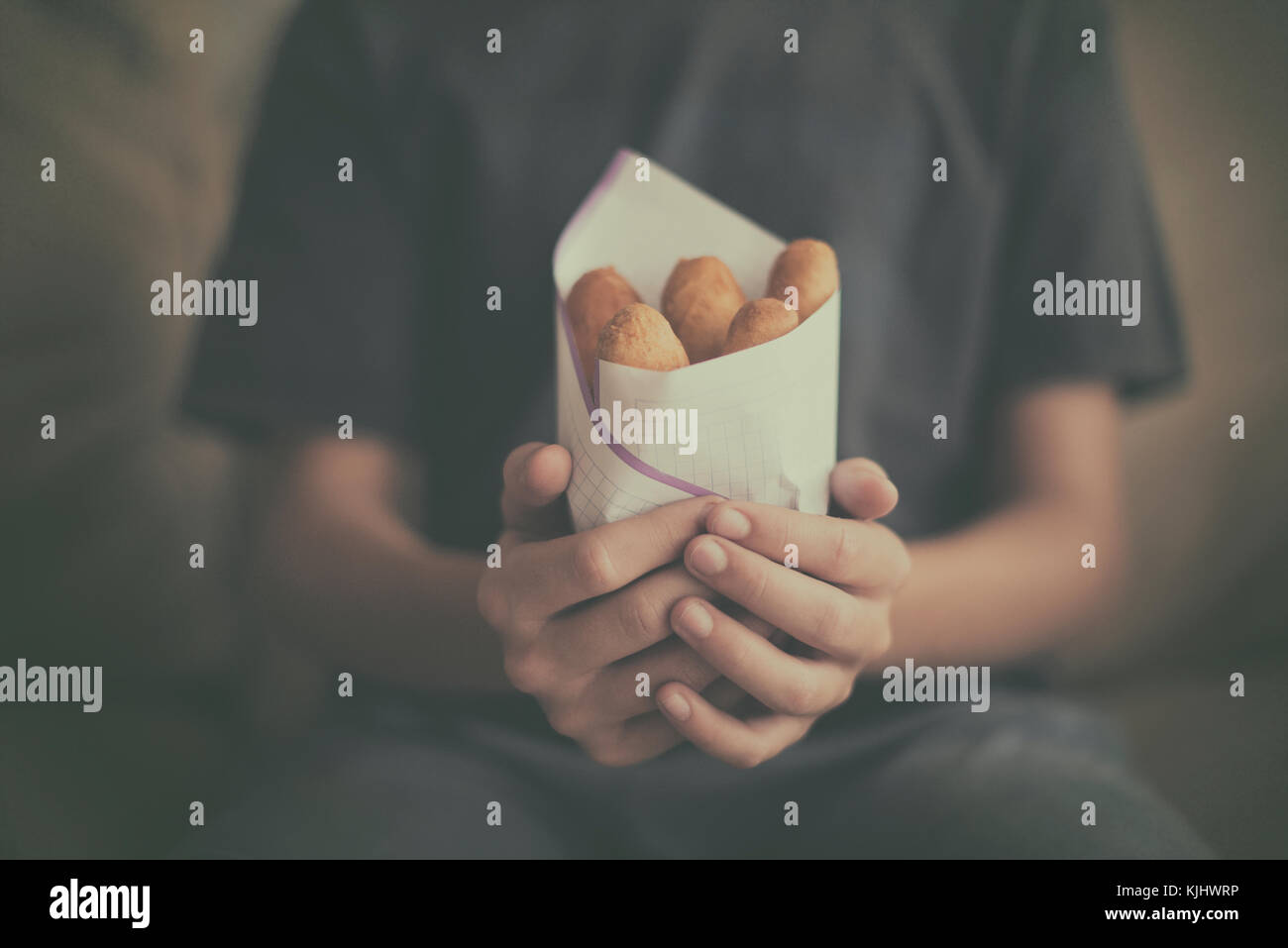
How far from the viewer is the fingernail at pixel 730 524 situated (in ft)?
1.05

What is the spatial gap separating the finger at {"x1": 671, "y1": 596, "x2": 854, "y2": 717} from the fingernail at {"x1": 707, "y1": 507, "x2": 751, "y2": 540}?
4 centimetres

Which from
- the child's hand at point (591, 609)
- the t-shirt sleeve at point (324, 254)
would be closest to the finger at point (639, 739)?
the child's hand at point (591, 609)

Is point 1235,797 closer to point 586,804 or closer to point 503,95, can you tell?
point 586,804

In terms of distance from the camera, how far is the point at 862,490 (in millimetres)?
350

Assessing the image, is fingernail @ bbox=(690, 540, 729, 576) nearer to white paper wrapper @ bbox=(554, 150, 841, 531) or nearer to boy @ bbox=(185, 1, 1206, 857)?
white paper wrapper @ bbox=(554, 150, 841, 531)

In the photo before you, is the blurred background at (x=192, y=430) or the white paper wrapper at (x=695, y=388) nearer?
the white paper wrapper at (x=695, y=388)

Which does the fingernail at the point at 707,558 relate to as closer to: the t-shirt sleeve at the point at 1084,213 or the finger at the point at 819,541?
the finger at the point at 819,541

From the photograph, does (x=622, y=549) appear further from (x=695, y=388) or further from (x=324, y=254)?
(x=324, y=254)

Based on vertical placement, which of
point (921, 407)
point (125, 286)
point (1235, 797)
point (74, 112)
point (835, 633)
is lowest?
point (1235, 797)

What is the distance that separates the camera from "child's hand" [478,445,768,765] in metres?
0.33

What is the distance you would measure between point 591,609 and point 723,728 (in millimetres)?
77

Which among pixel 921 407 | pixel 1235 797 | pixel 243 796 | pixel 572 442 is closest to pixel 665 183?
pixel 572 442

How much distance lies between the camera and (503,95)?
1.72 feet

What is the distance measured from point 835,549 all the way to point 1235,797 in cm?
35
